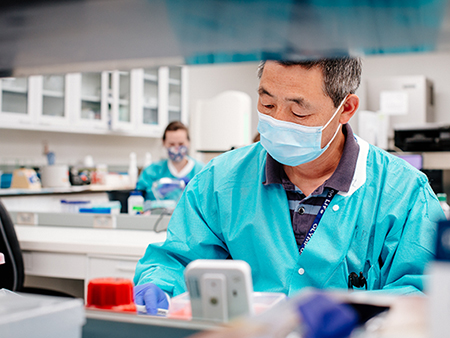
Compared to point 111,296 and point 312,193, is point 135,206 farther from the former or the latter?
point 111,296

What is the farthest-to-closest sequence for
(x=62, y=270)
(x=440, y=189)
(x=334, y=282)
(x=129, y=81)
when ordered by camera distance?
(x=129, y=81), (x=440, y=189), (x=62, y=270), (x=334, y=282)

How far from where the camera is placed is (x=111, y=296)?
24.0 inches

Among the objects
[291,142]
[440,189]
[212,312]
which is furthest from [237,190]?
[440,189]

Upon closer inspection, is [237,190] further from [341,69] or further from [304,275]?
[341,69]

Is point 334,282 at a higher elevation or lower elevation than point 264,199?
lower

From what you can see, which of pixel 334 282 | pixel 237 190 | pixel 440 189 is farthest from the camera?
pixel 440 189

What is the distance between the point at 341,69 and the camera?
3.92 feet

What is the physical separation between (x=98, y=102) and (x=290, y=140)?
4.22 m

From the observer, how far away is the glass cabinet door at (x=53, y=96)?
448 cm

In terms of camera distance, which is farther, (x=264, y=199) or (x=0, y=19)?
(x=264, y=199)

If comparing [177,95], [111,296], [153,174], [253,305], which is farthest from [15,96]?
[253,305]

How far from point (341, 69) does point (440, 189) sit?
222 centimetres

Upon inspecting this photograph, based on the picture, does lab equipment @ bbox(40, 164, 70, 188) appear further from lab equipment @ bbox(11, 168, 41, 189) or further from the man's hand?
the man's hand

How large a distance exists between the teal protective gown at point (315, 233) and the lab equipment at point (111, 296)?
1.57 ft
